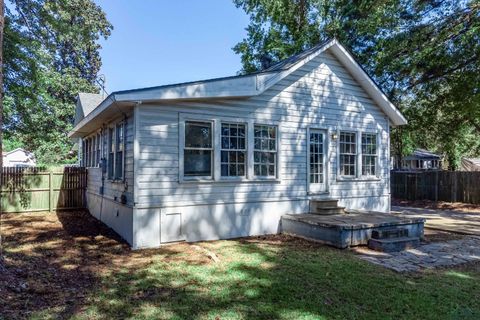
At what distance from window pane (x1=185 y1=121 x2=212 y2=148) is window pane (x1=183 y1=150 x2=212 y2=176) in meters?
0.16

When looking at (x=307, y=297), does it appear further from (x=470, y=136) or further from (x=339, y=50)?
(x=470, y=136)

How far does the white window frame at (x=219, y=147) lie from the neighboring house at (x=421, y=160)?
23627mm

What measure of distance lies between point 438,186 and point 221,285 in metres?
15.8

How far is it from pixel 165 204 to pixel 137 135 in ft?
5.14

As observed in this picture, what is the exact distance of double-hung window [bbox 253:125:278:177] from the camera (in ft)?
28.3

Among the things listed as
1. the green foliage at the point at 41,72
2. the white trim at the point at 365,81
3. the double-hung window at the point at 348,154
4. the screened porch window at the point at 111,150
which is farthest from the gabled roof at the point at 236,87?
the green foliage at the point at 41,72

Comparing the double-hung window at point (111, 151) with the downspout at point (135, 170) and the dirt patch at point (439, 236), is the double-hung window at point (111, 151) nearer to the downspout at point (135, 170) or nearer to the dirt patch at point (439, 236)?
the downspout at point (135, 170)

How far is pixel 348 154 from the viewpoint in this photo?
10195 millimetres

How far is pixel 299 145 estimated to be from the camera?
30.4 feet

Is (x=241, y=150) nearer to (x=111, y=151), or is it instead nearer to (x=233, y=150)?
(x=233, y=150)

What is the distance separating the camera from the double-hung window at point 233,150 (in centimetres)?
815

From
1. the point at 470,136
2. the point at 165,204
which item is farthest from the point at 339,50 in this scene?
the point at 470,136

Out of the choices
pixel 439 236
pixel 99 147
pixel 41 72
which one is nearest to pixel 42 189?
pixel 99 147

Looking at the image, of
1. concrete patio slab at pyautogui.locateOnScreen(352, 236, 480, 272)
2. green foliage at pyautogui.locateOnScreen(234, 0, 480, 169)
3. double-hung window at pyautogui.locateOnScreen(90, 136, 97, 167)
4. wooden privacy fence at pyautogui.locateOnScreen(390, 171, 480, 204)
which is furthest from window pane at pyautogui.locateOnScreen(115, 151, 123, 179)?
wooden privacy fence at pyautogui.locateOnScreen(390, 171, 480, 204)
